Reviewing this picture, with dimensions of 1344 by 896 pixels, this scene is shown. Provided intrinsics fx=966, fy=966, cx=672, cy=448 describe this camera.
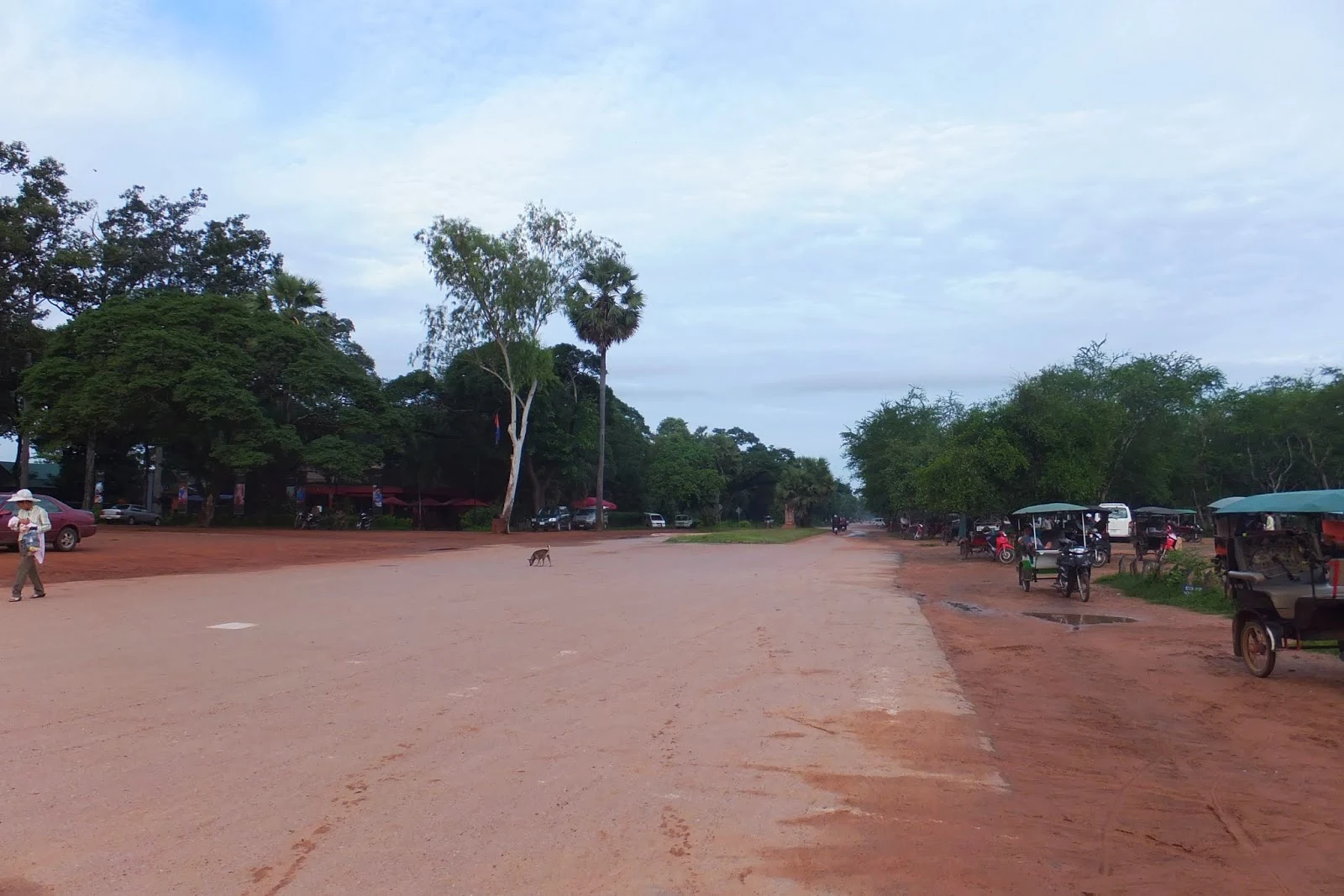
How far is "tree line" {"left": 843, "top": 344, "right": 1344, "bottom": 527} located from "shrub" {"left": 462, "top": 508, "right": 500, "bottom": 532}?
25246 mm

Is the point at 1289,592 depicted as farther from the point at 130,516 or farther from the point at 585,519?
the point at 585,519

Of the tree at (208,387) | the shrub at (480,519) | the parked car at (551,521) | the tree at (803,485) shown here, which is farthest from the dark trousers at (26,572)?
the tree at (803,485)

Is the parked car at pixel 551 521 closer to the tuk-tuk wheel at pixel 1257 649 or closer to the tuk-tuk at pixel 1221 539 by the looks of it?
the tuk-tuk at pixel 1221 539

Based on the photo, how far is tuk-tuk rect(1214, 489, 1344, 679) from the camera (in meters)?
9.73

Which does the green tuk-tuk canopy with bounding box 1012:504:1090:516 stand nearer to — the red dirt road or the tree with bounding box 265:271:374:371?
the red dirt road

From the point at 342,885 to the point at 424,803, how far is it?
1156mm

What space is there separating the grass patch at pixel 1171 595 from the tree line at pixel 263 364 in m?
34.7

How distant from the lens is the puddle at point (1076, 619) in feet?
52.0

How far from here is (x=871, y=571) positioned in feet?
95.6

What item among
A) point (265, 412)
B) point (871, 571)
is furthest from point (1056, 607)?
point (265, 412)

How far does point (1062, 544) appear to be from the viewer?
20234mm

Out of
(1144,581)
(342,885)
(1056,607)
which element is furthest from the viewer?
(1144,581)

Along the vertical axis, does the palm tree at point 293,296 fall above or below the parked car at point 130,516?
above

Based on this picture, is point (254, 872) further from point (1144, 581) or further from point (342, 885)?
point (1144, 581)
